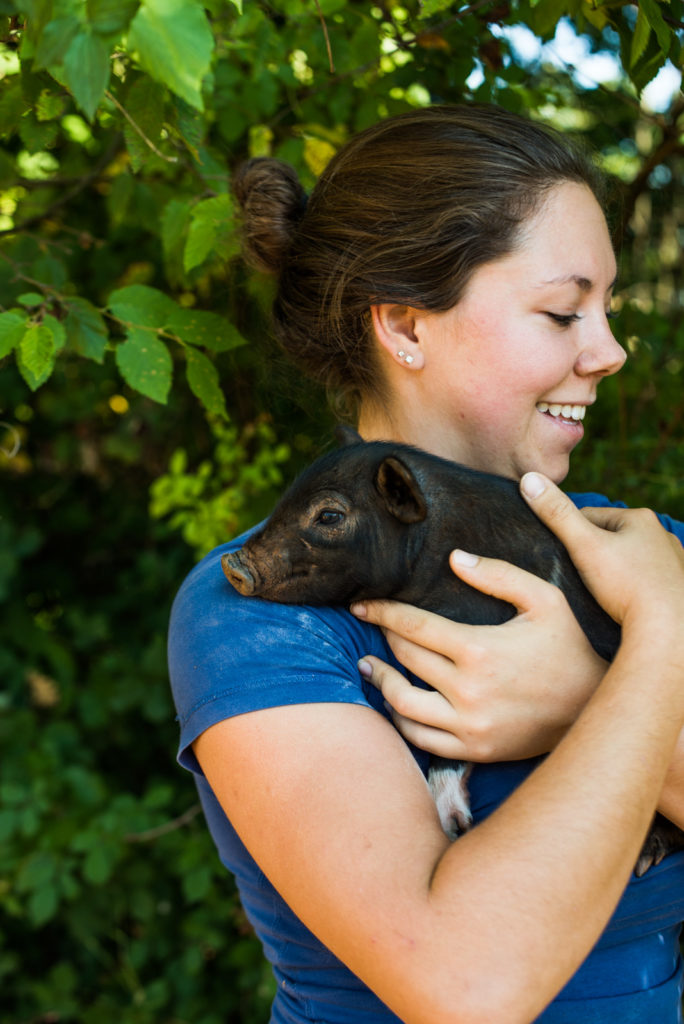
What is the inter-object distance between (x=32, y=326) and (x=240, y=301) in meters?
1.40

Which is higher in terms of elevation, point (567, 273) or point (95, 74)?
point (95, 74)

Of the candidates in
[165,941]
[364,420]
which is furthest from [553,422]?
[165,941]

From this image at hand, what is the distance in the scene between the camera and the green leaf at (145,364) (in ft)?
6.72

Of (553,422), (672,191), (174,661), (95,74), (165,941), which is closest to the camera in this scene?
(95,74)

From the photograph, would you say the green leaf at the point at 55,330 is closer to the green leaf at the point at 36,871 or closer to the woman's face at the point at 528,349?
the woman's face at the point at 528,349

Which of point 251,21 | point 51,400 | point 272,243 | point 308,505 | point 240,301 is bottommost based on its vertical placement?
point 51,400

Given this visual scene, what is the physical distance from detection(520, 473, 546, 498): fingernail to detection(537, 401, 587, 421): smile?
200 mm

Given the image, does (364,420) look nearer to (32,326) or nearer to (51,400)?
(32,326)

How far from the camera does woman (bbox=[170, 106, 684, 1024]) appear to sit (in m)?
1.15

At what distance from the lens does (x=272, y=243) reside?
7.26 ft

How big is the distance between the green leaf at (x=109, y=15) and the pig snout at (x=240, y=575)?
2.81 ft

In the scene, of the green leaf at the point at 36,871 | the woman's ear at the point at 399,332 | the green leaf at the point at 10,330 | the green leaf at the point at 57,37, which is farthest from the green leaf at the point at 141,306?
the green leaf at the point at 36,871

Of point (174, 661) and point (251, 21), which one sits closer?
point (174, 661)

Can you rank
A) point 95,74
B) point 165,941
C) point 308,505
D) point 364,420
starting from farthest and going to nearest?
point 165,941 < point 364,420 < point 308,505 < point 95,74
